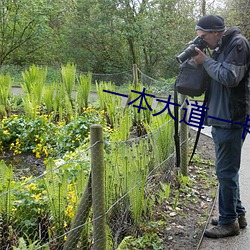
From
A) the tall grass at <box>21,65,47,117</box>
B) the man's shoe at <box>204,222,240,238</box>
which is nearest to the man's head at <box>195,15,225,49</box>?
the man's shoe at <box>204,222,240,238</box>

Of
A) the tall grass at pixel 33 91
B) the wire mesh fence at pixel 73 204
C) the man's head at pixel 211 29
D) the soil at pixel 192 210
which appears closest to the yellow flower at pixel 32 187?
the wire mesh fence at pixel 73 204

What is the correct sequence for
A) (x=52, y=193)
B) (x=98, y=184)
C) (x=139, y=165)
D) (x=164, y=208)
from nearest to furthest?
(x=98, y=184)
(x=52, y=193)
(x=139, y=165)
(x=164, y=208)

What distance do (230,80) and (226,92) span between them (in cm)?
20

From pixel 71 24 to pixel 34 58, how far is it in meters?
2.96

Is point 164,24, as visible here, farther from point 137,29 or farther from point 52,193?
point 52,193

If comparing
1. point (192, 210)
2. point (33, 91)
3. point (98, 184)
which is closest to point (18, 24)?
point (33, 91)

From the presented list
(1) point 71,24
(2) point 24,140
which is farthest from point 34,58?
(2) point 24,140

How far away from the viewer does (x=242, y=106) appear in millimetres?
2965

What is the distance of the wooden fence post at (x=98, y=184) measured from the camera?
7.77 feet

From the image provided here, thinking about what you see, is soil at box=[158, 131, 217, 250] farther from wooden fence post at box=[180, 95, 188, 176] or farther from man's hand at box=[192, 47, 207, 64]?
man's hand at box=[192, 47, 207, 64]

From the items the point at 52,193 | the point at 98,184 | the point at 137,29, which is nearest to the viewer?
the point at 98,184

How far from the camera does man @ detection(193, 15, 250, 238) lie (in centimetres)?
285

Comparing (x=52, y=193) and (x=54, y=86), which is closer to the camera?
(x=52, y=193)

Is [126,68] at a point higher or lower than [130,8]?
lower
